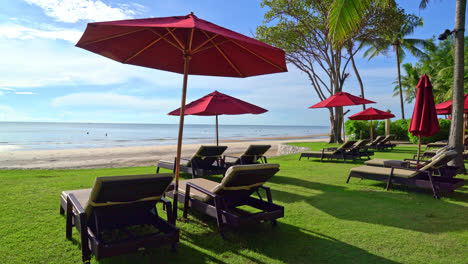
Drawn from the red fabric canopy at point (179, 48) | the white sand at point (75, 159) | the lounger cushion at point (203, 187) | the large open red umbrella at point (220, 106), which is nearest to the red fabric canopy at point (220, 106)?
the large open red umbrella at point (220, 106)

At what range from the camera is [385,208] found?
14.6 ft

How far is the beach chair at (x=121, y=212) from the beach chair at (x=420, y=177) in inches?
177

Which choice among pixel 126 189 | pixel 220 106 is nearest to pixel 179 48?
pixel 126 189

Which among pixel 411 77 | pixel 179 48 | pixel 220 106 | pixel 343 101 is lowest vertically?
pixel 220 106

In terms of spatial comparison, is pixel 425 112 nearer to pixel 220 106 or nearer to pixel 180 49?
pixel 220 106

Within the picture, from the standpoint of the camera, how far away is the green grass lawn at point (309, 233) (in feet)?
9.22

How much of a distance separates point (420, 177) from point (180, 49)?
5664 millimetres

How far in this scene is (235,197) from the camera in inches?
143

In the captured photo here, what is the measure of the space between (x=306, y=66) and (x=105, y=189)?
19459 millimetres

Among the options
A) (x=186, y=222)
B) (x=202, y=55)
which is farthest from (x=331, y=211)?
(x=202, y=55)

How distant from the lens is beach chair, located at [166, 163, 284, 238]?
3.23 metres

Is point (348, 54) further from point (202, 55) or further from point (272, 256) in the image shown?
point (272, 256)

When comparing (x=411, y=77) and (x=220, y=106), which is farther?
(x=411, y=77)

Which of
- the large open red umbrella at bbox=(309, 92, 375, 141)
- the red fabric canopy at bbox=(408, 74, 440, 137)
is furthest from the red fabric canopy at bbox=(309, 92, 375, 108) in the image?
the red fabric canopy at bbox=(408, 74, 440, 137)
